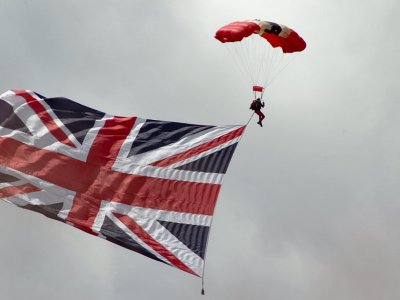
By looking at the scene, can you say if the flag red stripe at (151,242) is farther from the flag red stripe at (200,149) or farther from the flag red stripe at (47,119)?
the flag red stripe at (47,119)

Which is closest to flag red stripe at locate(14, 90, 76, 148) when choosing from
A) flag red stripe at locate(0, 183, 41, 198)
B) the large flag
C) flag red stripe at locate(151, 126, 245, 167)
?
the large flag

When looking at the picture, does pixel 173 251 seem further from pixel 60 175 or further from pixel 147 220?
pixel 60 175

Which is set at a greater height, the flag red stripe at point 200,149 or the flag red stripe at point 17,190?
the flag red stripe at point 200,149

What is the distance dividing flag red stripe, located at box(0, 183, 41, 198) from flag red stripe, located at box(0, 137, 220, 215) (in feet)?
1.52

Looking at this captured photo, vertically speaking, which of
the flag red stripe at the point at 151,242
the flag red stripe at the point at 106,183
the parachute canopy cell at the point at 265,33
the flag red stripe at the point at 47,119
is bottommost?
the flag red stripe at the point at 151,242

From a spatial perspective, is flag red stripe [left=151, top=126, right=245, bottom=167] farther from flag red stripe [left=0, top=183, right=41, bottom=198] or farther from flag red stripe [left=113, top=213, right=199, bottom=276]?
flag red stripe [left=0, top=183, right=41, bottom=198]

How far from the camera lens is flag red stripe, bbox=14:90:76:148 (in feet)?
86.2

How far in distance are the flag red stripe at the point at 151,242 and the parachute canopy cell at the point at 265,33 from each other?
7.22m

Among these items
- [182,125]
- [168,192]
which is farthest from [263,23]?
[168,192]

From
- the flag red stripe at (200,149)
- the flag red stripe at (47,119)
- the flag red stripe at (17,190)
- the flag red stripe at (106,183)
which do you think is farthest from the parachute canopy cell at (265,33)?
the flag red stripe at (17,190)

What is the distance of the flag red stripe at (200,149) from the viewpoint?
25359 millimetres

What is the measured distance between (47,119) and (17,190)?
2.65 m

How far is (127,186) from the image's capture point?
2548 cm

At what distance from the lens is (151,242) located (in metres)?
24.2
